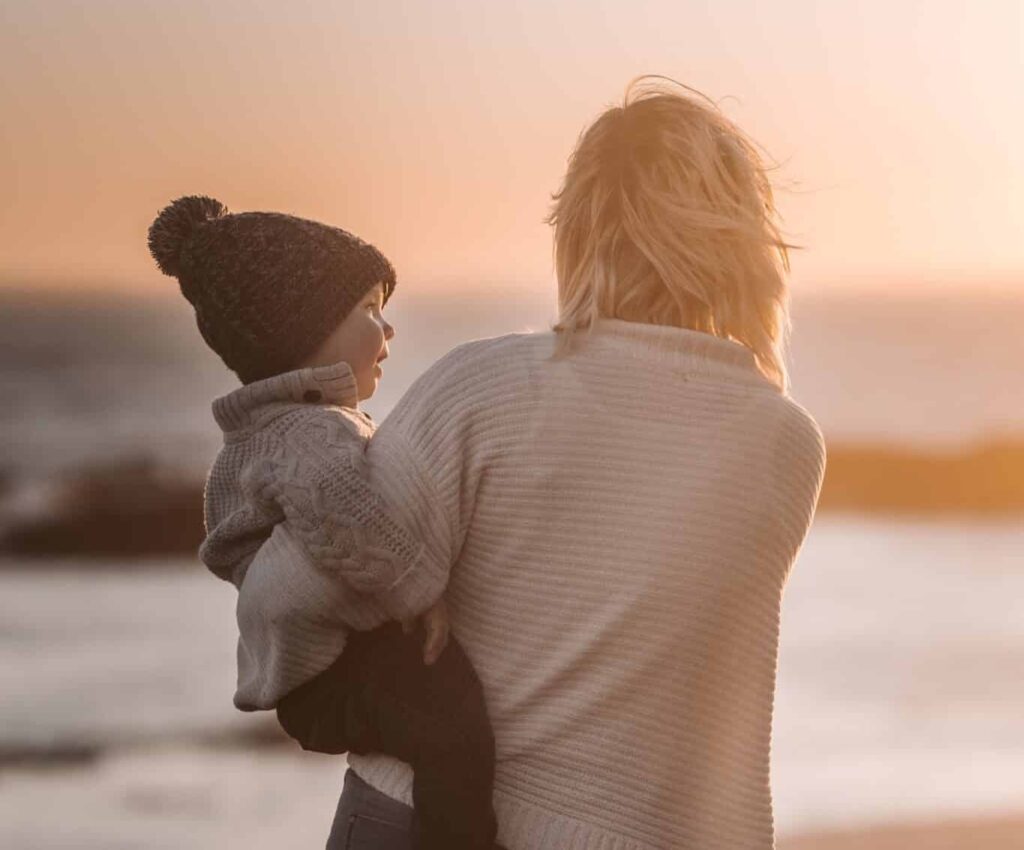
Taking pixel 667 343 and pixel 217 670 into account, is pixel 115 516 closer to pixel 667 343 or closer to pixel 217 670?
pixel 217 670

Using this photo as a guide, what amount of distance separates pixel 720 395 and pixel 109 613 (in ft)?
34.4

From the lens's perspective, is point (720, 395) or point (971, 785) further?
point (971, 785)

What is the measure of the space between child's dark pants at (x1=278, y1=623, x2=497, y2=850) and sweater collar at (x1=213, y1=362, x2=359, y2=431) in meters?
0.31

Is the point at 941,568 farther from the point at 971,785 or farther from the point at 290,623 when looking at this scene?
the point at 290,623

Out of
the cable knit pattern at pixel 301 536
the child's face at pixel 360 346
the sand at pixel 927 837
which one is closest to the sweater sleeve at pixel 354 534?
the cable knit pattern at pixel 301 536

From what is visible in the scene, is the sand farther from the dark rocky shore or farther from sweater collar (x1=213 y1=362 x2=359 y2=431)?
the dark rocky shore

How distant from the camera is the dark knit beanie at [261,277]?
2012mm

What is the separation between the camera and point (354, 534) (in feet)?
5.74

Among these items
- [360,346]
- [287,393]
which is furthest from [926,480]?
[287,393]

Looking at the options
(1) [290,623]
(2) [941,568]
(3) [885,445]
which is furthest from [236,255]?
(3) [885,445]

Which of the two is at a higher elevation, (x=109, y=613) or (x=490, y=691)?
(x=490, y=691)

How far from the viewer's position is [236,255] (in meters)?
2.03

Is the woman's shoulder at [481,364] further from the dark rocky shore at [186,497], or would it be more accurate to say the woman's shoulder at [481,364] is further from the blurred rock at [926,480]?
the blurred rock at [926,480]

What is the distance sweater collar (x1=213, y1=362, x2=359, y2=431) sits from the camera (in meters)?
1.95
